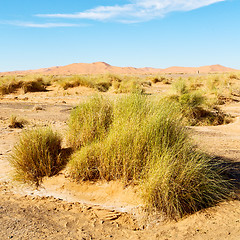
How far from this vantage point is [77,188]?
4.96 metres

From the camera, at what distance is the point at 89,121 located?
18.8ft

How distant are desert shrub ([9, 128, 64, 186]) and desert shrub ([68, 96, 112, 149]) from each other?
0.50 m

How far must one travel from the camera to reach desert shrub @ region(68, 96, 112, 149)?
5.71 m

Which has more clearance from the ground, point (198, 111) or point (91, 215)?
point (91, 215)

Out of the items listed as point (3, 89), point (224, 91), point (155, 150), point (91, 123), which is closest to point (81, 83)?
point (3, 89)

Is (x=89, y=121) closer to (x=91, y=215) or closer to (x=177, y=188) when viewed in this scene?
(x=91, y=215)

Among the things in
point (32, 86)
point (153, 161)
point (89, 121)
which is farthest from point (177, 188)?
point (32, 86)

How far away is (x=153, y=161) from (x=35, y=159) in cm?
225

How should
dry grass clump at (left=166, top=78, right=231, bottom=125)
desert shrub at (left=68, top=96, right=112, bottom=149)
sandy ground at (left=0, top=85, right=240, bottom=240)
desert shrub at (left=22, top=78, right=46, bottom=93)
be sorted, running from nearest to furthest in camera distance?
sandy ground at (left=0, top=85, right=240, bottom=240) < desert shrub at (left=68, top=96, right=112, bottom=149) < dry grass clump at (left=166, top=78, right=231, bottom=125) < desert shrub at (left=22, top=78, right=46, bottom=93)

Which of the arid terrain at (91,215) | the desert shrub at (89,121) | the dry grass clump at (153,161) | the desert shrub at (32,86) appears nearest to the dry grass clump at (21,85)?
the desert shrub at (32,86)

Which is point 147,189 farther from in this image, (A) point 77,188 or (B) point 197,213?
(A) point 77,188

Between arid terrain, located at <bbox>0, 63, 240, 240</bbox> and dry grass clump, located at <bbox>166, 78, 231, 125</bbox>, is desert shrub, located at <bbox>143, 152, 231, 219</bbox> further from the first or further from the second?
dry grass clump, located at <bbox>166, 78, 231, 125</bbox>

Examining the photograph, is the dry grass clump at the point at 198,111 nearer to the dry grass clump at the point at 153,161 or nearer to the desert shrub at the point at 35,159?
the dry grass clump at the point at 153,161

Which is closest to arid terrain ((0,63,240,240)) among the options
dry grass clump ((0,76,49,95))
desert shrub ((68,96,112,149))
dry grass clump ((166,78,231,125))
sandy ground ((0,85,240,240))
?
sandy ground ((0,85,240,240))
